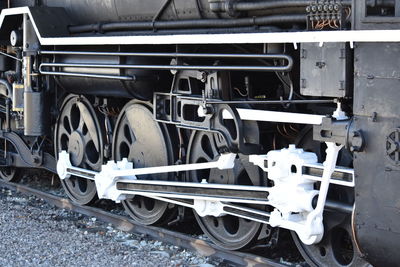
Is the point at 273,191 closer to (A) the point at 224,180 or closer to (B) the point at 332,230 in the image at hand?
(B) the point at 332,230

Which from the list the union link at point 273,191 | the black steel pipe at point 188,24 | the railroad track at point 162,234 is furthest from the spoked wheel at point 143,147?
the black steel pipe at point 188,24

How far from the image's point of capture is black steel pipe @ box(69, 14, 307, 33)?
5.86m

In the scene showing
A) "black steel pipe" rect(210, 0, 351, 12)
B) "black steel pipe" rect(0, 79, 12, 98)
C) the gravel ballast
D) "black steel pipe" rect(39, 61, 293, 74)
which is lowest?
the gravel ballast

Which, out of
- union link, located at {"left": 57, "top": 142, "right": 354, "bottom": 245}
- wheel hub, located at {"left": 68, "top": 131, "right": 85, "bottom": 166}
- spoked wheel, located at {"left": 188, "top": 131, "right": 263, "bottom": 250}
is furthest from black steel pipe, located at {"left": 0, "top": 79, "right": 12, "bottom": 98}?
spoked wheel, located at {"left": 188, "top": 131, "right": 263, "bottom": 250}

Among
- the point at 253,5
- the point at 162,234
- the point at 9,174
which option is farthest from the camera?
the point at 9,174

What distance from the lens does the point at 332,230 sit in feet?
20.4

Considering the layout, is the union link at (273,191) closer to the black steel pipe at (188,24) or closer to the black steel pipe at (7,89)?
the black steel pipe at (188,24)

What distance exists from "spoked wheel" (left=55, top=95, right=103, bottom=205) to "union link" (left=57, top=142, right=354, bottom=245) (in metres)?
1.04

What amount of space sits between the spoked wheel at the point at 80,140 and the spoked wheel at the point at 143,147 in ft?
1.34

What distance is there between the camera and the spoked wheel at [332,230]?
19.8 ft

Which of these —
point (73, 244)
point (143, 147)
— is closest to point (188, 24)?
point (143, 147)

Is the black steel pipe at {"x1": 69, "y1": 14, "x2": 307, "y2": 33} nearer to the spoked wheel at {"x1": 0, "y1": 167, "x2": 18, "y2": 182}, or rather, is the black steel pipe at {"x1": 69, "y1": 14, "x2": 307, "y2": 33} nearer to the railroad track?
the railroad track

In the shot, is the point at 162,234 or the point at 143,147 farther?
the point at 143,147

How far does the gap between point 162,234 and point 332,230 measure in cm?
200
